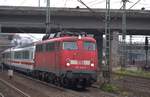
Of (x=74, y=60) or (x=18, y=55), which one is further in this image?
(x=18, y=55)

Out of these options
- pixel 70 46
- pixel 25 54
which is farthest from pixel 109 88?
pixel 25 54

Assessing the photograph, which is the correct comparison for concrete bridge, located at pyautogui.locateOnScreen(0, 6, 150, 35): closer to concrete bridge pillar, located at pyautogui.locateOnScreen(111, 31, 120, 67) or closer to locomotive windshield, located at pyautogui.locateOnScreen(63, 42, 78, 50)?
concrete bridge pillar, located at pyautogui.locateOnScreen(111, 31, 120, 67)

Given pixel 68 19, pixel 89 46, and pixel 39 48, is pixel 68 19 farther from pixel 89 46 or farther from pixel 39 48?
pixel 89 46

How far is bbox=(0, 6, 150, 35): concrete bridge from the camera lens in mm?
60781

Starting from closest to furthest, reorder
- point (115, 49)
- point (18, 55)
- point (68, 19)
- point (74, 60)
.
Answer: point (74, 60) < point (115, 49) < point (18, 55) < point (68, 19)

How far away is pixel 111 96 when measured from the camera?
2197 cm

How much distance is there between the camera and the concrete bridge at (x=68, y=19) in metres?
60.8

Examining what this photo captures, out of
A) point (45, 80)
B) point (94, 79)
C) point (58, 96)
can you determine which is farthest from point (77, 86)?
point (45, 80)

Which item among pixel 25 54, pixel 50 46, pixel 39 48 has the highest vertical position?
pixel 50 46

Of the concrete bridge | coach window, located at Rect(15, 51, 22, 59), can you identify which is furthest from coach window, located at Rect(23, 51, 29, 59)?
the concrete bridge

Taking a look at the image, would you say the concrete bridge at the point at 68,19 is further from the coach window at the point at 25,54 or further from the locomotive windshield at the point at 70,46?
the locomotive windshield at the point at 70,46

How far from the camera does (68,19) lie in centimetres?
6288

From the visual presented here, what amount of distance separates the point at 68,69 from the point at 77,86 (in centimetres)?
159

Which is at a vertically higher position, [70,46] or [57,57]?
[70,46]
